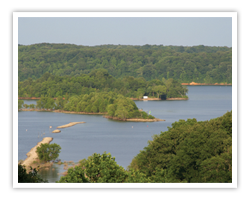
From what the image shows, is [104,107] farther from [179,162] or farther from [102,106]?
[179,162]

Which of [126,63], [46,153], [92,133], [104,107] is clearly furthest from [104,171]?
[126,63]

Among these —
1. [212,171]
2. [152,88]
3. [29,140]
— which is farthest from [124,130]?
[152,88]

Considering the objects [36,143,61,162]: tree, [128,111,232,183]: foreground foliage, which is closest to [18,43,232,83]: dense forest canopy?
[36,143,61,162]: tree

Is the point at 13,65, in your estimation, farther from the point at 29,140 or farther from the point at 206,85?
the point at 206,85

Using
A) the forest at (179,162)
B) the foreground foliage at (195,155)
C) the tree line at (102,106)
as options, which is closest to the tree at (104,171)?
the forest at (179,162)

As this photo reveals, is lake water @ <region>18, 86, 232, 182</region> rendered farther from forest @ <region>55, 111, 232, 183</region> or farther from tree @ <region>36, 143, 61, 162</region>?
forest @ <region>55, 111, 232, 183</region>

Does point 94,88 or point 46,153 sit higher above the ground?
point 94,88
